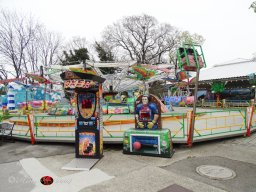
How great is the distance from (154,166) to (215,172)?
155 cm

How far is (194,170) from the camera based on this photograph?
16.2 ft

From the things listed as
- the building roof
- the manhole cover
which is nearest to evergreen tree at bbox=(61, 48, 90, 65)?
the building roof

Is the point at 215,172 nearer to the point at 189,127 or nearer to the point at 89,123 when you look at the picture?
the point at 189,127

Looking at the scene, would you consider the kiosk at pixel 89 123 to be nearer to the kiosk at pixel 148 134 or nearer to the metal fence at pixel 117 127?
the kiosk at pixel 148 134

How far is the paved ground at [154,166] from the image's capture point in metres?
4.10

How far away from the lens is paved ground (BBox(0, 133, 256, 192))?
13.4 ft

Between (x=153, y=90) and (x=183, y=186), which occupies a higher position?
(x=153, y=90)

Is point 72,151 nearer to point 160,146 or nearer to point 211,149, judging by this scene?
point 160,146

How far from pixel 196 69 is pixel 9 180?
6561 mm

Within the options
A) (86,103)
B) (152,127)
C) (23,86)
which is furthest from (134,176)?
(23,86)

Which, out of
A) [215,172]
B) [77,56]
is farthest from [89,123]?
[77,56]

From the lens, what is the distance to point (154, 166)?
520cm

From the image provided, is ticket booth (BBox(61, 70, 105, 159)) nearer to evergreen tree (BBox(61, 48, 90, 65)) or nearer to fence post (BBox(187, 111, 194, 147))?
fence post (BBox(187, 111, 194, 147))

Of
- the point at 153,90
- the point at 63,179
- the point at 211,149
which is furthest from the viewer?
the point at 153,90
